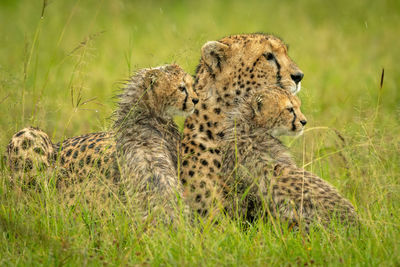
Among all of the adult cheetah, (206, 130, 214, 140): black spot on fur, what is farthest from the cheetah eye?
(206, 130, 214, 140): black spot on fur

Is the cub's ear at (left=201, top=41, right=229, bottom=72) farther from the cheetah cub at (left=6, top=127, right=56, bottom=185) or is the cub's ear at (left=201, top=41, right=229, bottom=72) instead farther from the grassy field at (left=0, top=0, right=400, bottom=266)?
the cheetah cub at (left=6, top=127, right=56, bottom=185)

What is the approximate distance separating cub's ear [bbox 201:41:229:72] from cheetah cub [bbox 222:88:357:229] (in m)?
0.41

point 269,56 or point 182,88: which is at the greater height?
point 269,56

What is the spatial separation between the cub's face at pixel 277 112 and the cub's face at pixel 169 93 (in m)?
0.43

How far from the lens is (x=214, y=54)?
420 cm

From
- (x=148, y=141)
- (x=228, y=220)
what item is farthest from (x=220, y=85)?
(x=228, y=220)

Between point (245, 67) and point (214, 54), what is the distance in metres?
0.24

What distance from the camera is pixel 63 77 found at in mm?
8281

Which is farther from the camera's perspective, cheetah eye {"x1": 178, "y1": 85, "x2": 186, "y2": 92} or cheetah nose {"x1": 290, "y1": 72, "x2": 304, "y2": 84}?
cheetah nose {"x1": 290, "y1": 72, "x2": 304, "y2": 84}

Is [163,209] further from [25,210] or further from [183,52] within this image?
[183,52]

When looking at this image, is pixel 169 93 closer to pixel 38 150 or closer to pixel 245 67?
pixel 245 67

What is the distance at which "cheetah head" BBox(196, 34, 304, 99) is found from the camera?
4160 mm

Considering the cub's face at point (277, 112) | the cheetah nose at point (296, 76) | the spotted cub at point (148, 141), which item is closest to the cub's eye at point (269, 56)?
the cheetah nose at point (296, 76)

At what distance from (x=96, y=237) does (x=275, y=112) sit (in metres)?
1.43
